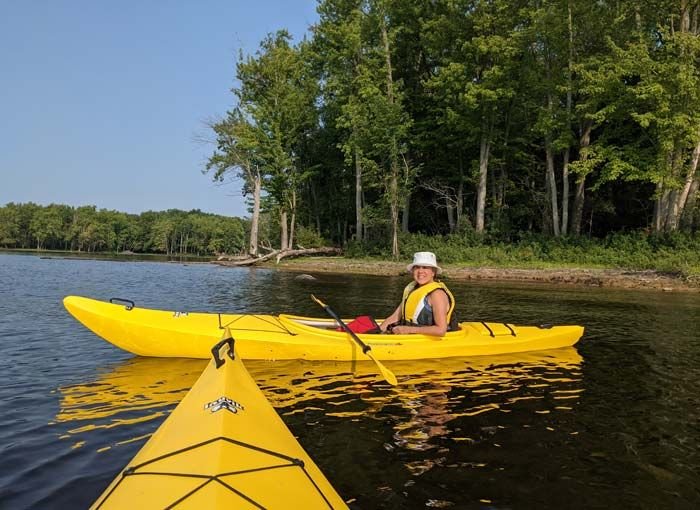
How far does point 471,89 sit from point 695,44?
9402mm

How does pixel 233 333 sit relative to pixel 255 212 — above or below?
below

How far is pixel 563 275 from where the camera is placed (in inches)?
841

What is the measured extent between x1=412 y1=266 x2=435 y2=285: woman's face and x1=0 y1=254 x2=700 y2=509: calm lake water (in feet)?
4.15

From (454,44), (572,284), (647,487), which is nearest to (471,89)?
(454,44)

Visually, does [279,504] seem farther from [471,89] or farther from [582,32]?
[582,32]

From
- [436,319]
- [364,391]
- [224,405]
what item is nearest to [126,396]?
[364,391]

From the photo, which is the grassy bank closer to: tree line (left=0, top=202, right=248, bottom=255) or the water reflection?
the water reflection

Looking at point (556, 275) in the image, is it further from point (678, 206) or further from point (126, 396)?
point (126, 396)

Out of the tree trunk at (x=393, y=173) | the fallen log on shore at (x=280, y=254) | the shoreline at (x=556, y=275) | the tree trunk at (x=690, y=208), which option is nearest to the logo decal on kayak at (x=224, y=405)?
the shoreline at (x=556, y=275)

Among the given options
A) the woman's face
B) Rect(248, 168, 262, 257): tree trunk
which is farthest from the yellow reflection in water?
Rect(248, 168, 262, 257): tree trunk

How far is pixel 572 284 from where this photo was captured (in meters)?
20.6

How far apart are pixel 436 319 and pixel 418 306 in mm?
331

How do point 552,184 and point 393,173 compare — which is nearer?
point 552,184

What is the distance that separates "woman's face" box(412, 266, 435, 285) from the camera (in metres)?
7.73
